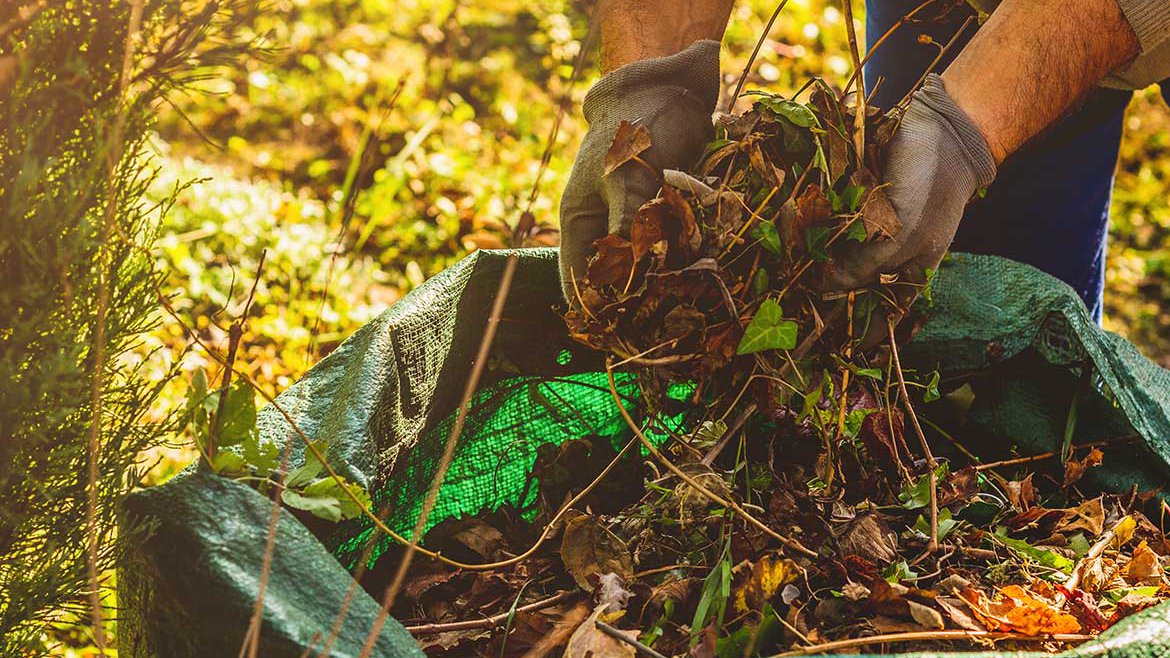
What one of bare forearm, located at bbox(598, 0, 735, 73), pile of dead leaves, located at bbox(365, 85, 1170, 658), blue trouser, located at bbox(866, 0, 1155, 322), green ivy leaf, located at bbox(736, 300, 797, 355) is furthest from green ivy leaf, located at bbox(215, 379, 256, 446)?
blue trouser, located at bbox(866, 0, 1155, 322)

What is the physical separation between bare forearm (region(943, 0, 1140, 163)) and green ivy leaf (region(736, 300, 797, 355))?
50 centimetres

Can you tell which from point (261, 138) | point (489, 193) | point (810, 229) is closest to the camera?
point (810, 229)

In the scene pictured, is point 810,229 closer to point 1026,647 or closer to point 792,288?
point 792,288

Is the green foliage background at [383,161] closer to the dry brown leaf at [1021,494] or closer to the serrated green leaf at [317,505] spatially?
the serrated green leaf at [317,505]

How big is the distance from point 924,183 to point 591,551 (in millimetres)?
744

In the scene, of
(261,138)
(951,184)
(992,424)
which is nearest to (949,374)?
(992,424)

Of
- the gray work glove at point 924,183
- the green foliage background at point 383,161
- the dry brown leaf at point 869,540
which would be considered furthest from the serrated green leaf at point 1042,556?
the green foliage background at point 383,161

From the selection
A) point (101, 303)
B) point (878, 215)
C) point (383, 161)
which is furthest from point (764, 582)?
point (383, 161)

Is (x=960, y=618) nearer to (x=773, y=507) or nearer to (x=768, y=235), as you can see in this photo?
(x=773, y=507)

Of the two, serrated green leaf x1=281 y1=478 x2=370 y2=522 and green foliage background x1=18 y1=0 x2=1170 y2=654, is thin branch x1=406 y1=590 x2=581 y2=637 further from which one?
green foliage background x1=18 y1=0 x2=1170 y2=654

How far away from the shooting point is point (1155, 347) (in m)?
3.78

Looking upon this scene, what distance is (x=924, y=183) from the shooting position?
4.46 feet

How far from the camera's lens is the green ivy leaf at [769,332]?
1.29 m

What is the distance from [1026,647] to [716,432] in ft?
1.71
